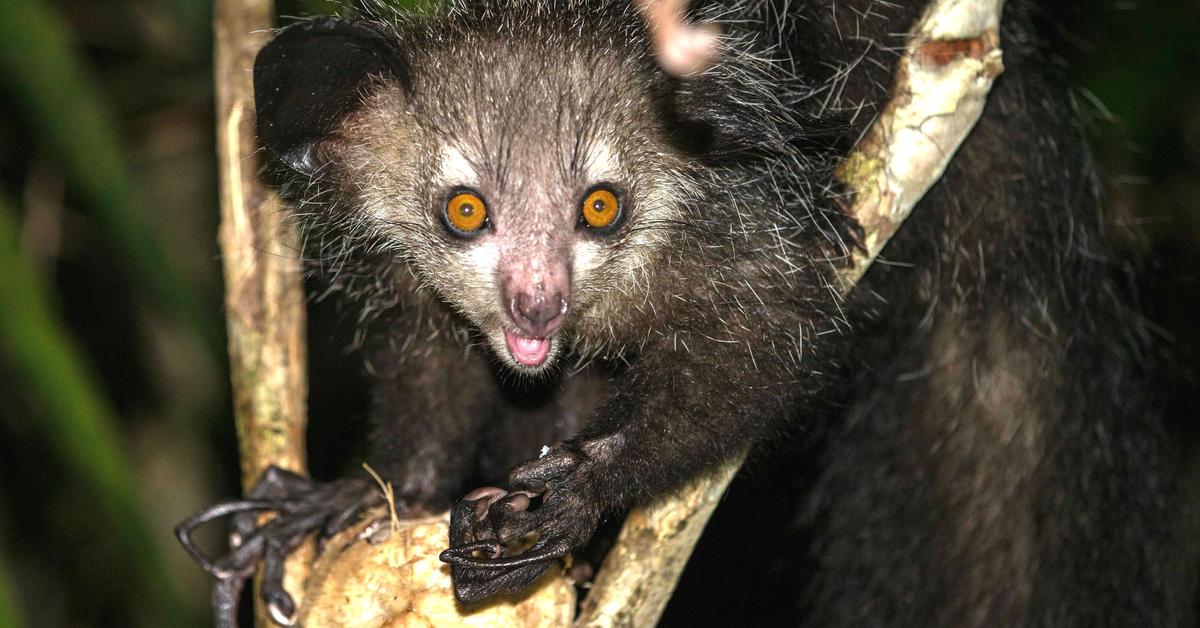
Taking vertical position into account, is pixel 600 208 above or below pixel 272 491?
above

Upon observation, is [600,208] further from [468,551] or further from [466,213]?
[468,551]

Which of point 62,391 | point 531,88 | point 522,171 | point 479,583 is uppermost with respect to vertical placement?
point 531,88

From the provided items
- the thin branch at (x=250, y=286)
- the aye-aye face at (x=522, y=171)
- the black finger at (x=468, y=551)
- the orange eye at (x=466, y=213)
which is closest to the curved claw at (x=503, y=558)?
the black finger at (x=468, y=551)

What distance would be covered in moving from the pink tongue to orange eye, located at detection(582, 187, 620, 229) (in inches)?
10.2

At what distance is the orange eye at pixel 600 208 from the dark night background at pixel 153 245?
3.16 feet

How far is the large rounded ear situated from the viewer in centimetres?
258

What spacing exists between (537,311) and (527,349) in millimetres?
159

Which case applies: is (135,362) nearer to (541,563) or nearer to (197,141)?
(197,141)

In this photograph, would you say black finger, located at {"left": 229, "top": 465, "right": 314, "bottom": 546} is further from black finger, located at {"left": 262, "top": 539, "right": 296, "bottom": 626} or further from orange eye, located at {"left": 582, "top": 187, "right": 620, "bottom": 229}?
orange eye, located at {"left": 582, "top": 187, "right": 620, "bottom": 229}

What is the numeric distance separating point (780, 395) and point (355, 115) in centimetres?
107

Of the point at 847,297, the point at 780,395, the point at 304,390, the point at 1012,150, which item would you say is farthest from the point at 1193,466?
the point at 304,390

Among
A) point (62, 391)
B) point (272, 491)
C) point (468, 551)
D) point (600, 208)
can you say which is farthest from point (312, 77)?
point (272, 491)

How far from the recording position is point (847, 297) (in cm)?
315

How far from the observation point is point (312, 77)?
2.69 meters
